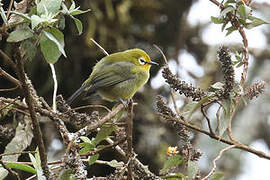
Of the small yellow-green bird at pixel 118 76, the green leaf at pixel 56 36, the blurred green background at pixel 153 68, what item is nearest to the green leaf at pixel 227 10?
the green leaf at pixel 56 36

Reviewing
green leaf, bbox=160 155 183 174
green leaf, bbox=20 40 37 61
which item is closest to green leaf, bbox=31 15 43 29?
green leaf, bbox=20 40 37 61

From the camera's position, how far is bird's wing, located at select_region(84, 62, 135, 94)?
7.20ft

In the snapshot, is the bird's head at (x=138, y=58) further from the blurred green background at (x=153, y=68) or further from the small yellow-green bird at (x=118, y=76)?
the blurred green background at (x=153, y=68)

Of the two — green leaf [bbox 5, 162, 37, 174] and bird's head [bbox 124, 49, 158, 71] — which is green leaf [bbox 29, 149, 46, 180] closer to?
green leaf [bbox 5, 162, 37, 174]

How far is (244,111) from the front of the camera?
391 cm

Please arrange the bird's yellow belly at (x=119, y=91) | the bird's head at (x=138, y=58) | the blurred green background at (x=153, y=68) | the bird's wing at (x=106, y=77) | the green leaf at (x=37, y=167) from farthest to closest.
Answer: the blurred green background at (x=153, y=68) → the bird's head at (x=138, y=58) → the bird's yellow belly at (x=119, y=91) → the bird's wing at (x=106, y=77) → the green leaf at (x=37, y=167)

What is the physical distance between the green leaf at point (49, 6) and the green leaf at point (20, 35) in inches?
2.2

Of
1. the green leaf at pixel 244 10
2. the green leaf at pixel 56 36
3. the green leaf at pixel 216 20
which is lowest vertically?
the green leaf at pixel 56 36

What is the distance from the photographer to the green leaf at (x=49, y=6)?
111 centimetres

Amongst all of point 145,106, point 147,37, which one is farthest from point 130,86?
point 147,37

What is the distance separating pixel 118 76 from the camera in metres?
2.45

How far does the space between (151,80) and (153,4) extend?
1.83ft

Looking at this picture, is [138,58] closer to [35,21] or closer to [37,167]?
[37,167]

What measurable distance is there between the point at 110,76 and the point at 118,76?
4.1 inches
